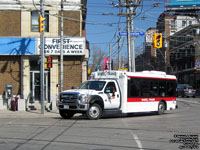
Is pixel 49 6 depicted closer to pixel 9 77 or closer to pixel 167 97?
pixel 9 77

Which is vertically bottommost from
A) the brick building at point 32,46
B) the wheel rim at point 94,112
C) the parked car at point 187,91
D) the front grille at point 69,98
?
the parked car at point 187,91

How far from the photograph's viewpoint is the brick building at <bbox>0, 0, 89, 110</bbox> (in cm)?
2300

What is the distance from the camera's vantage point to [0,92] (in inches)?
914

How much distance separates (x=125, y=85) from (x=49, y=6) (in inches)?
394

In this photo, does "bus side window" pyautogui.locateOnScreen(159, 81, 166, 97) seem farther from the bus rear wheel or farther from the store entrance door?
the store entrance door

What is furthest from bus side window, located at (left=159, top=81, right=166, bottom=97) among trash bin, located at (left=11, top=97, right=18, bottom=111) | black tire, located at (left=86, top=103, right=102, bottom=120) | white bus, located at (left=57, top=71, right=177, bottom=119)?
trash bin, located at (left=11, top=97, right=18, bottom=111)

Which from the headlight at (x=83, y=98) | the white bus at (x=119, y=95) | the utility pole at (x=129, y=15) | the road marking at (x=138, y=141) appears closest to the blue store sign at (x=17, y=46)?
the white bus at (x=119, y=95)

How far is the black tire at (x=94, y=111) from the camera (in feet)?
51.1

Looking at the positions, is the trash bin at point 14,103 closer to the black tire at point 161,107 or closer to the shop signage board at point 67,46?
the shop signage board at point 67,46

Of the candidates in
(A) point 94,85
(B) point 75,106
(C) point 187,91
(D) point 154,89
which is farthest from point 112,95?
(C) point 187,91

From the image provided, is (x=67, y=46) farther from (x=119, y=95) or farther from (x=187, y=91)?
(x=187, y=91)

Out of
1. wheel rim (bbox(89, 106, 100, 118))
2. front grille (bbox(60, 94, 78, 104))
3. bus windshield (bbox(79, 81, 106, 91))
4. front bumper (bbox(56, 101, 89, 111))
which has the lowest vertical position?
wheel rim (bbox(89, 106, 100, 118))

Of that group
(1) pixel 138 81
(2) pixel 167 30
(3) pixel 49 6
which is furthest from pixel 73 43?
(2) pixel 167 30

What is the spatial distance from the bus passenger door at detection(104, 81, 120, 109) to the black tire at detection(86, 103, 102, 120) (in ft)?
1.78
